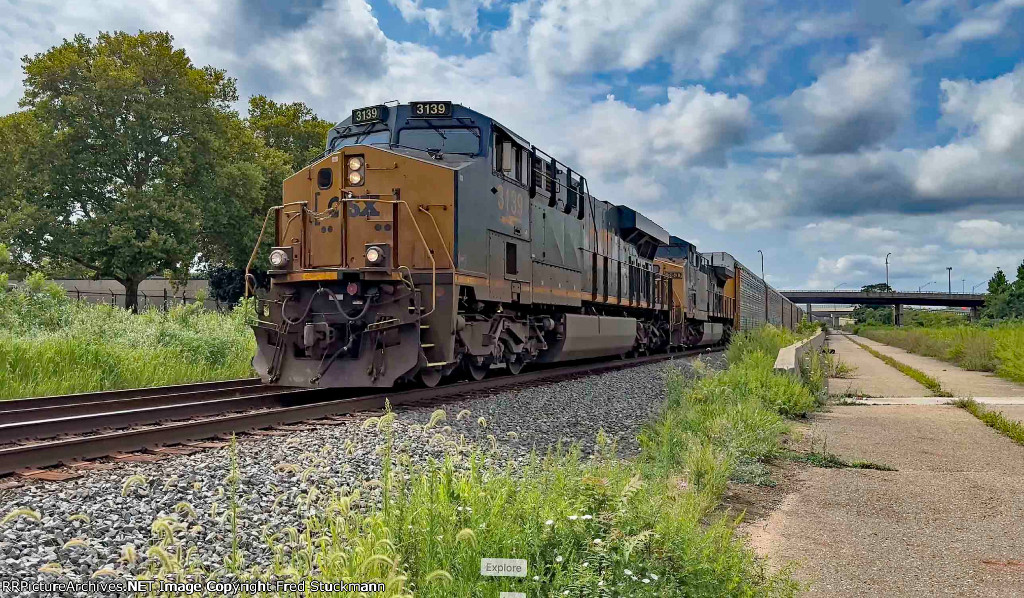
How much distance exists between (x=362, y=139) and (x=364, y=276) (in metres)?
2.47

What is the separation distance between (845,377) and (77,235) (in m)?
25.9

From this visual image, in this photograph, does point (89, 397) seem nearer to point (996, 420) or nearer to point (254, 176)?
point (996, 420)

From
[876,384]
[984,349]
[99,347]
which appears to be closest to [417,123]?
[99,347]

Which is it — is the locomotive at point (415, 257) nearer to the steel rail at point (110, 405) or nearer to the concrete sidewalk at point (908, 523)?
the steel rail at point (110, 405)

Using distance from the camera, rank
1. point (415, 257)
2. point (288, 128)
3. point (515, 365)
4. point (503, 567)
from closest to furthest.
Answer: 1. point (503, 567)
2. point (415, 257)
3. point (515, 365)
4. point (288, 128)

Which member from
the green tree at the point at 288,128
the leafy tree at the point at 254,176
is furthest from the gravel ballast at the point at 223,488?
the green tree at the point at 288,128

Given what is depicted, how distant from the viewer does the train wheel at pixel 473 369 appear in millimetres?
10203

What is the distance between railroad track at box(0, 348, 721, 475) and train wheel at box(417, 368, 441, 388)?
0.20 m

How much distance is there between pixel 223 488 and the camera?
4.20 meters

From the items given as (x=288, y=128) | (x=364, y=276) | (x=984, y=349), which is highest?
(x=288, y=128)

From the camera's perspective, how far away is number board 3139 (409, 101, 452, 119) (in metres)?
9.60

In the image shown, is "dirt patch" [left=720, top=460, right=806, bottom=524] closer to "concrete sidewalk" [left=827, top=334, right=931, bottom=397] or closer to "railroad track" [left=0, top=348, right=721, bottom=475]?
"railroad track" [left=0, top=348, right=721, bottom=475]

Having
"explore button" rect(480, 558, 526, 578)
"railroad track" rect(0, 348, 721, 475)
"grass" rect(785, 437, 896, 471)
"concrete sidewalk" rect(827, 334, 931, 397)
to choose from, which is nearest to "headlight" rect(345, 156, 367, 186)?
"railroad track" rect(0, 348, 721, 475)

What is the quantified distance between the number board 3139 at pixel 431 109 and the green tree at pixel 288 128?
104 feet
